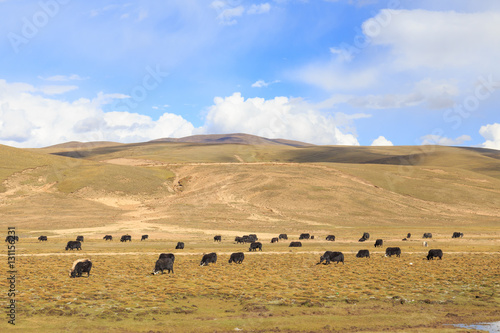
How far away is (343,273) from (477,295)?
9343 millimetres

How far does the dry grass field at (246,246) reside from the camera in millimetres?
18750

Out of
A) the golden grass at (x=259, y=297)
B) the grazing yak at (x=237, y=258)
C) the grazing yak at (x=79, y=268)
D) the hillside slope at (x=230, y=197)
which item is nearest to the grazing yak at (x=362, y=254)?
the golden grass at (x=259, y=297)

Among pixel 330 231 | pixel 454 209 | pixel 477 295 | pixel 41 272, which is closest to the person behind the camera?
pixel 477 295

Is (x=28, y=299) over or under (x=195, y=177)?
under

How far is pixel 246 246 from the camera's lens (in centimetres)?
5384

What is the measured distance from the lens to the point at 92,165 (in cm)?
13412

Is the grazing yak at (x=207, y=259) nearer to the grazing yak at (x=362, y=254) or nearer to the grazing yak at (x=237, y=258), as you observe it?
the grazing yak at (x=237, y=258)

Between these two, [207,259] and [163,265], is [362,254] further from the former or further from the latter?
[163,265]

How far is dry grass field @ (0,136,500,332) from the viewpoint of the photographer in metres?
18.8

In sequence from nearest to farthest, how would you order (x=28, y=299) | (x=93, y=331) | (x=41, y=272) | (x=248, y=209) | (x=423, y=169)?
(x=93, y=331) < (x=28, y=299) < (x=41, y=272) < (x=248, y=209) < (x=423, y=169)

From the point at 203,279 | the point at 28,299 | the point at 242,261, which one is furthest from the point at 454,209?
the point at 28,299

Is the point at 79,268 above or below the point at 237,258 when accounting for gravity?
above

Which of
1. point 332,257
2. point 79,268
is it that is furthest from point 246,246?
point 79,268

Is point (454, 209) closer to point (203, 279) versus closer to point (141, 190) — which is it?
point (141, 190)
